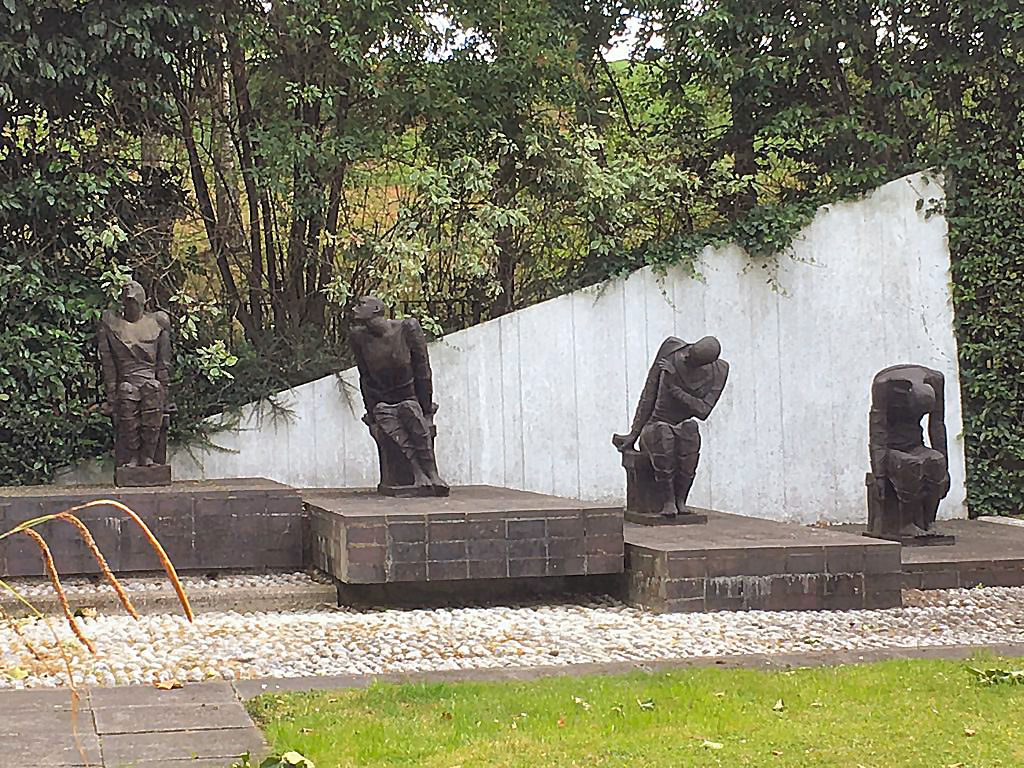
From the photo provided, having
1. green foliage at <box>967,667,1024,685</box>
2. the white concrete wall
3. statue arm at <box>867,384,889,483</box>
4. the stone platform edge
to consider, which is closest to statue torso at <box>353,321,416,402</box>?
the white concrete wall

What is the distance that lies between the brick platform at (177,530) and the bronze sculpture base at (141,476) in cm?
42

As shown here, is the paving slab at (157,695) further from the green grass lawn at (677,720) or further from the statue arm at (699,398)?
the statue arm at (699,398)

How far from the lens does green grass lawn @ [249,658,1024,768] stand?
426cm

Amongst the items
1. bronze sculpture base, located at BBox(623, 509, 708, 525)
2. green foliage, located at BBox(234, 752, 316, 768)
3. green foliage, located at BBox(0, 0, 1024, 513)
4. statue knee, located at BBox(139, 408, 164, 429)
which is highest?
green foliage, located at BBox(0, 0, 1024, 513)

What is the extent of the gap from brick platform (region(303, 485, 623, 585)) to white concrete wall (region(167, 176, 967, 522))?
372cm

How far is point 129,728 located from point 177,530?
4.30 metres

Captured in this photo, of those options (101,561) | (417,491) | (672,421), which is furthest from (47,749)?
(672,421)

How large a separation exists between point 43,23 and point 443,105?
3.29 meters

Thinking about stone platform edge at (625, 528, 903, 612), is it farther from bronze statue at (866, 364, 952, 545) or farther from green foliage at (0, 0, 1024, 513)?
green foliage at (0, 0, 1024, 513)

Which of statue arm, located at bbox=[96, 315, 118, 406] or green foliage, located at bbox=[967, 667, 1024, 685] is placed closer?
green foliage, located at bbox=[967, 667, 1024, 685]

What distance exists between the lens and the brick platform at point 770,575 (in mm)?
7719

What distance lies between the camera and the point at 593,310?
12.2 meters

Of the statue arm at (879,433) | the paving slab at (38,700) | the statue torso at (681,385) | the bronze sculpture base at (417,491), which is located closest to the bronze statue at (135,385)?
the bronze sculpture base at (417,491)

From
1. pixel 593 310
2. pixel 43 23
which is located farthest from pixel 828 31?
pixel 43 23
